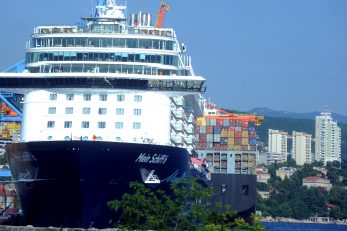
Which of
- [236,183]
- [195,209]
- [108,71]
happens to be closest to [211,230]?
[195,209]

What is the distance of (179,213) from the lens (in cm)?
2825

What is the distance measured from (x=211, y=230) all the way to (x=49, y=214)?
21612 mm

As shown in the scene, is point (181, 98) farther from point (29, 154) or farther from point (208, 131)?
point (208, 131)

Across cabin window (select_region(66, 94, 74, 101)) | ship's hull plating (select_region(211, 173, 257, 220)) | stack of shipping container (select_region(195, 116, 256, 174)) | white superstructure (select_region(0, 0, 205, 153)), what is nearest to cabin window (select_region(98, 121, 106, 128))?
white superstructure (select_region(0, 0, 205, 153))

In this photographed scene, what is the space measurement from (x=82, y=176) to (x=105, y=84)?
5383 millimetres

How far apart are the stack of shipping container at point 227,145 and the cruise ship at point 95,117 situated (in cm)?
3091

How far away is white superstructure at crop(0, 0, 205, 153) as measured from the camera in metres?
47.9

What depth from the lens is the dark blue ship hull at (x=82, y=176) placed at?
45000 mm

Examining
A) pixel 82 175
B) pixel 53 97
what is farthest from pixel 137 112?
pixel 82 175

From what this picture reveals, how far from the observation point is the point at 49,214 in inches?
1821

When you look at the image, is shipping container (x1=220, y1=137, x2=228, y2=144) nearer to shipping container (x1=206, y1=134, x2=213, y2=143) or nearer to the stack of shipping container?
the stack of shipping container

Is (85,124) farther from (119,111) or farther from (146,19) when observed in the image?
(146,19)

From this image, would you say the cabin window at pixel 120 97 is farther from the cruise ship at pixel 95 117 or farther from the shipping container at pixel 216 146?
the shipping container at pixel 216 146

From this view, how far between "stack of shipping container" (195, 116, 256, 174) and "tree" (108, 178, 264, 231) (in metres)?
54.5
